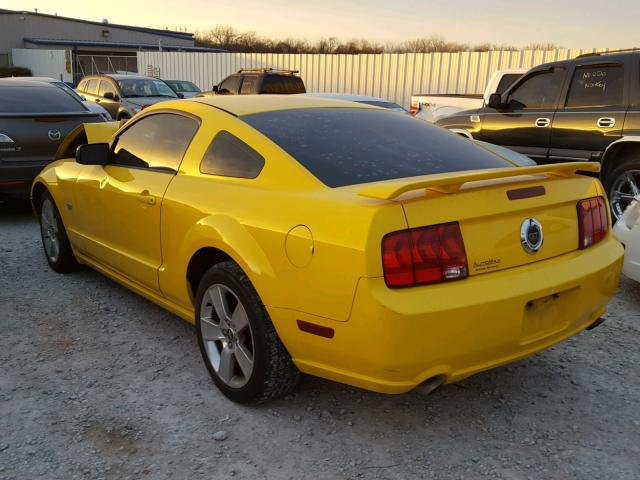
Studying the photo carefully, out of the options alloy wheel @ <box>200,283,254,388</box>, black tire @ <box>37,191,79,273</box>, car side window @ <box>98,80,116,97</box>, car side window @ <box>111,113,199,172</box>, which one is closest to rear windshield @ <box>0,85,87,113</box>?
black tire @ <box>37,191,79,273</box>

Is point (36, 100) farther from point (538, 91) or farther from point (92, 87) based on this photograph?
point (92, 87)

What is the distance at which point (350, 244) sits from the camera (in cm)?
235

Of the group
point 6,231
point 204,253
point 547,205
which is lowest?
point 6,231

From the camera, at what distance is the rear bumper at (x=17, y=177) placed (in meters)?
6.58

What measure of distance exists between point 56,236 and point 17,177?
2.14m

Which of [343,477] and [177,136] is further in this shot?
[177,136]

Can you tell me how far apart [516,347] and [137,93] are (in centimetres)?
1438

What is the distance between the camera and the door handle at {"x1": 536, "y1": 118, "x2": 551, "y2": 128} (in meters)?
7.14

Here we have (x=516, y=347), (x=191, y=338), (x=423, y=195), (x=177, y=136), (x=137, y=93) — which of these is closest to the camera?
(x=423, y=195)

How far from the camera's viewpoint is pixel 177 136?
358 centimetres

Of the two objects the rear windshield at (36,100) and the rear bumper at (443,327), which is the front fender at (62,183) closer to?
the rear windshield at (36,100)

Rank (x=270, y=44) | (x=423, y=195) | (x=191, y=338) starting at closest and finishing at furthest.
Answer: (x=423, y=195) < (x=191, y=338) < (x=270, y=44)

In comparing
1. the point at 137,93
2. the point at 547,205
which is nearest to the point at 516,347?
the point at 547,205

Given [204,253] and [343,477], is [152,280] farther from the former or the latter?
[343,477]
